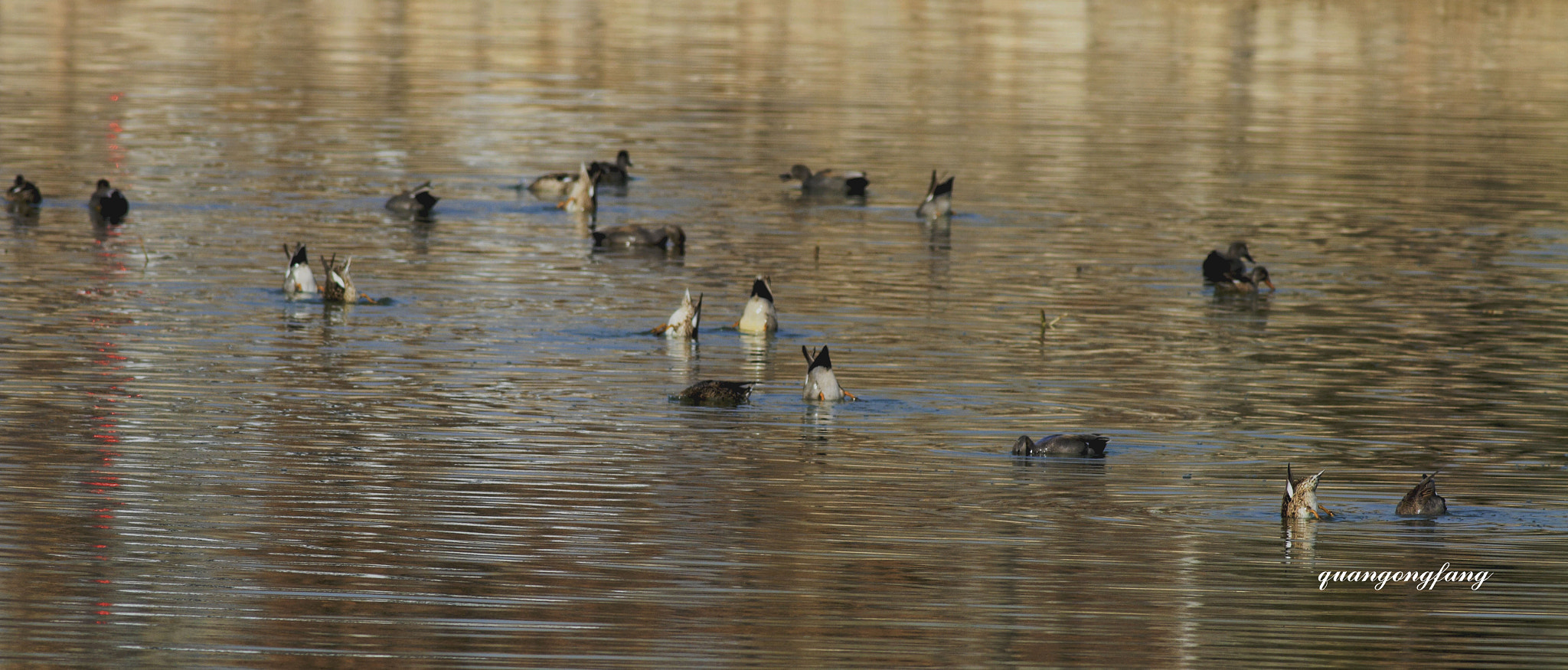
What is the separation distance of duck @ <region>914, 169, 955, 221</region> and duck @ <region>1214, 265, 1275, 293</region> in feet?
18.9

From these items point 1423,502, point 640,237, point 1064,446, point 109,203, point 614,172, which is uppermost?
point 614,172

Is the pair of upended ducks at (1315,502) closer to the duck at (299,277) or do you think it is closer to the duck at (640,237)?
the duck at (299,277)

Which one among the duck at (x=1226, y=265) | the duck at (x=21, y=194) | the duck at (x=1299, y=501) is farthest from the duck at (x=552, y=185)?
the duck at (x=1299, y=501)

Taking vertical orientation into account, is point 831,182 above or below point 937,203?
above

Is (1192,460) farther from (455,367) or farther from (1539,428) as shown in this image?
(455,367)

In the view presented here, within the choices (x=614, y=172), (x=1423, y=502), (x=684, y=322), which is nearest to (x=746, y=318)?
(x=684, y=322)

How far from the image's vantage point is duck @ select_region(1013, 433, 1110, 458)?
49.9 feet

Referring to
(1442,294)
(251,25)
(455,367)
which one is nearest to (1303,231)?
(1442,294)

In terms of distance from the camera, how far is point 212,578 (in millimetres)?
11641

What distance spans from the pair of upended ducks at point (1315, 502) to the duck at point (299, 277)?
11.4 meters

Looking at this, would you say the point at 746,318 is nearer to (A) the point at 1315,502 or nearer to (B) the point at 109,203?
(A) the point at 1315,502

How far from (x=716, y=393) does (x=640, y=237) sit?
1009 cm

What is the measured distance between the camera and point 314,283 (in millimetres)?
22031

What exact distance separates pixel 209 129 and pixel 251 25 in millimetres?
34573
